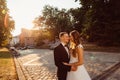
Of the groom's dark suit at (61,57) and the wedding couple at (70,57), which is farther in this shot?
the groom's dark suit at (61,57)

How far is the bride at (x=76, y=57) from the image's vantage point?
6656 mm

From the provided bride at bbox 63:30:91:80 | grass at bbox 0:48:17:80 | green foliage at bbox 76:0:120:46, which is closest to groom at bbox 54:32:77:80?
bride at bbox 63:30:91:80

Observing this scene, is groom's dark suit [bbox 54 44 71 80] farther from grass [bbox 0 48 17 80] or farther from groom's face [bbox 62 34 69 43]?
grass [bbox 0 48 17 80]

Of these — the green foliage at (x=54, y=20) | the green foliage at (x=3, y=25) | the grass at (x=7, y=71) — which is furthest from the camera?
the green foliage at (x=54, y=20)

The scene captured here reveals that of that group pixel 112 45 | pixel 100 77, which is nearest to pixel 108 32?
pixel 112 45

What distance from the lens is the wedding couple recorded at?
6684 millimetres

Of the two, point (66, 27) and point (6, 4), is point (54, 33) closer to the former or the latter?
point (66, 27)

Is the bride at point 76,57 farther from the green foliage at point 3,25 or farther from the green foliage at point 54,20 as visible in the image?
the green foliage at point 54,20

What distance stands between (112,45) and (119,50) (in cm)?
449

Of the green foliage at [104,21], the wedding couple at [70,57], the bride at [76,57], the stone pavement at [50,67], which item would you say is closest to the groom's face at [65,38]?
the wedding couple at [70,57]

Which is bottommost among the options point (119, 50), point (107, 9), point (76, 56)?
point (119, 50)

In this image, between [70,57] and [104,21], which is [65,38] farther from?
[104,21]

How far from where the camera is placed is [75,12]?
60625 mm

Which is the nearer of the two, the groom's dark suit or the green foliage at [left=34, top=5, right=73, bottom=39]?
the groom's dark suit
